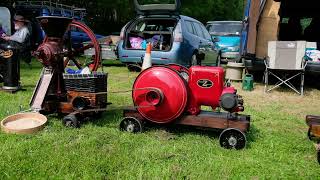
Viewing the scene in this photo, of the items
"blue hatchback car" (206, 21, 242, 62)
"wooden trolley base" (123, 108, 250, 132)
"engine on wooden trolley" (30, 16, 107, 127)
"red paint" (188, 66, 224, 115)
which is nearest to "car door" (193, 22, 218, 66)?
"blue hatchback car" (206, 21, 242, 62)

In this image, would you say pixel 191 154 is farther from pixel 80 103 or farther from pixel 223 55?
pixel 223 55

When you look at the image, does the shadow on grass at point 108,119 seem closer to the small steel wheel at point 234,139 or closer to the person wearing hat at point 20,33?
the small steel wheel at point 234,139

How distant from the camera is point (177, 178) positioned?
3465mm

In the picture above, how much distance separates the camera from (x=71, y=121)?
4887 millimetres

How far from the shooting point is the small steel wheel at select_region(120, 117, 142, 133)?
189 inches

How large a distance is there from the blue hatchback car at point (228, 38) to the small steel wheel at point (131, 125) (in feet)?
30.9

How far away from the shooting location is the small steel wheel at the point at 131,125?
4.81 m

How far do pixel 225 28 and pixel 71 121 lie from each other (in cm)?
1109


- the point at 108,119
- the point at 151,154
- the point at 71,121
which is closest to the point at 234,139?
the point at 151,154

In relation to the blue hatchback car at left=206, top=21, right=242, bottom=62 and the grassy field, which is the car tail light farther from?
the grassy field

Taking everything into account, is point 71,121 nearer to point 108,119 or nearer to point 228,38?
point 108,119

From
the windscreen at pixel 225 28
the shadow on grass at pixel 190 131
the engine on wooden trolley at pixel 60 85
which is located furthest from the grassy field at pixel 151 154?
the windscreen at pixel 225 28

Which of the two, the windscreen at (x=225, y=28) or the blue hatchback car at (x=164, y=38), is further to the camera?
the windscreen at (x=225, y=28)

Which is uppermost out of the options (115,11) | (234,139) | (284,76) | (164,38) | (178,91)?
(115,11)
